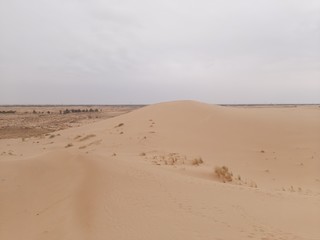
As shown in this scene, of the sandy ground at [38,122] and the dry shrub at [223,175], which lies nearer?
the dry shrub at [223,175]

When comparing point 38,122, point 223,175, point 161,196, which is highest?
point 161,196

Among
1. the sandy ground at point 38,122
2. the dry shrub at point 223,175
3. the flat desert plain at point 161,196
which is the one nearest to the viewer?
the flat desert plain at point 161,196

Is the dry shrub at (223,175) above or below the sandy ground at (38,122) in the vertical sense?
above

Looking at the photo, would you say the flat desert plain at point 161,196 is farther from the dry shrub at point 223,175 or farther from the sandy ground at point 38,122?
the sandy ground at point 38,122

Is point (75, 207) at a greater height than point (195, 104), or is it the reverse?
point (195, 104)

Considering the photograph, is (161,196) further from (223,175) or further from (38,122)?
(38,122)

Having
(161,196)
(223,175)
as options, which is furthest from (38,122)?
(161,196)

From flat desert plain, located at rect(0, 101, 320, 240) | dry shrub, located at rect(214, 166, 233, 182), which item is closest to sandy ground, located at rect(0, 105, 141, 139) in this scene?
flat desert plain, located at rect(0, 101, 320, 240)

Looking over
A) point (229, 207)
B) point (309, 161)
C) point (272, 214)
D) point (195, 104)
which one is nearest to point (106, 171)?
point (229, 207)

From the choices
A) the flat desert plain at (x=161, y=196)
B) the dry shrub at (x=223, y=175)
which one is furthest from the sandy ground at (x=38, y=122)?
the dry shrub at (x=223, y=175)

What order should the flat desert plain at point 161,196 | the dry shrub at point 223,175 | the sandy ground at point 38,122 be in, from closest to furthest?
the flat desert plain at point 161,196
the dry shrub at point 223,175
the sandy ground at point 38,122

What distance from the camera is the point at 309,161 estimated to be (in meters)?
14.0

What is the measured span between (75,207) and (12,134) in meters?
21.8

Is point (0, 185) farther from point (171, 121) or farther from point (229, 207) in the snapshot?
point (171, 121)
